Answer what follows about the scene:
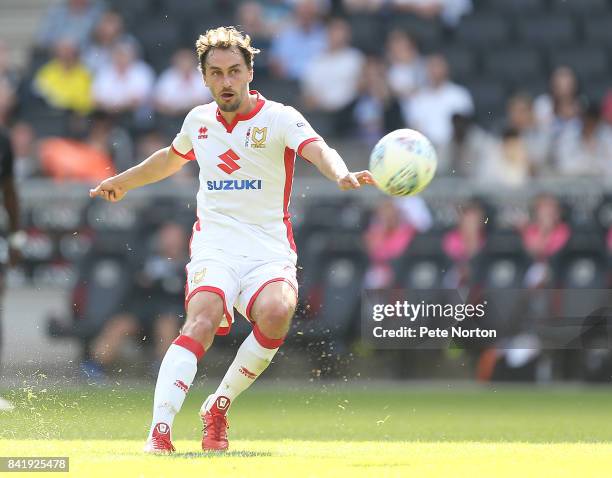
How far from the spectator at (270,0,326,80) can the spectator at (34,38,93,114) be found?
2.34m

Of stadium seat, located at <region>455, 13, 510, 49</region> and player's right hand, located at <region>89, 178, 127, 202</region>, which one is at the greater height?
stadium seat, located at <region>455, 13, 510, 49</region>

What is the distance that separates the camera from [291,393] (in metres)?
13.1

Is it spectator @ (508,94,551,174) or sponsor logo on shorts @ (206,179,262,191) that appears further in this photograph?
spectator @ (508,94,551,174)

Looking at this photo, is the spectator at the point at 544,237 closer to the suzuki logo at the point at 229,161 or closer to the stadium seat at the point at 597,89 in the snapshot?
the stadium seat at the point at 597,89

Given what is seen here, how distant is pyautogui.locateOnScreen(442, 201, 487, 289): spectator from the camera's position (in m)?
14.0

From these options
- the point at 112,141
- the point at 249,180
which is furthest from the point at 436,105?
the point at 249,180

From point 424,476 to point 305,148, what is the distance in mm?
2135

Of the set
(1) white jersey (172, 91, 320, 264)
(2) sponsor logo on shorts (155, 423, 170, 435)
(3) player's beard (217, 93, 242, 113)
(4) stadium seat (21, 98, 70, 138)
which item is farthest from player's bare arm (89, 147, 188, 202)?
(4) stadium seat (21, 98, 70, 138)

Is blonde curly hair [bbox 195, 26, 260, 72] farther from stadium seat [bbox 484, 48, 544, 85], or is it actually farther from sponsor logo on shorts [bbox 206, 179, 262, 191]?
stadium seat [bbox 484, 48, 544, 85]

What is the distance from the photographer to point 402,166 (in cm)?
Answer: 743

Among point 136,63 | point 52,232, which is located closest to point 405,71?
point 136,63

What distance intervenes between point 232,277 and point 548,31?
406 inches

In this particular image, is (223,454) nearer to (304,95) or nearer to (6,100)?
(304,95)

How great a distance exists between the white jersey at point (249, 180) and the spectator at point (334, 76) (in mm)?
8328
